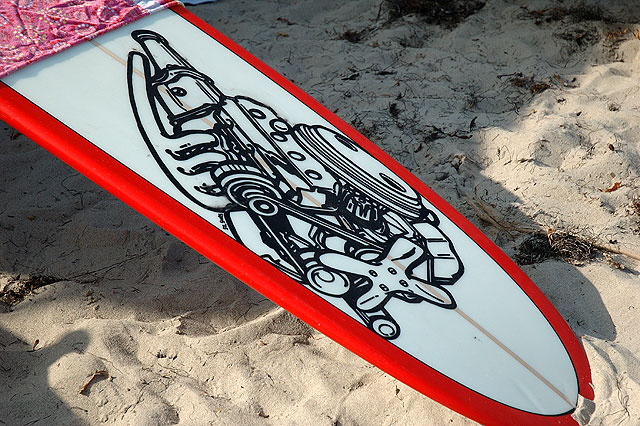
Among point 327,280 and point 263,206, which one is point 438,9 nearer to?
point 263,206

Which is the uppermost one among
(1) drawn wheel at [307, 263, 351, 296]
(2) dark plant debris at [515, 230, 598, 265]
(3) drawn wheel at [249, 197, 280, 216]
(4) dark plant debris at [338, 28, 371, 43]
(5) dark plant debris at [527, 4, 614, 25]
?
(5) dark plant debris at [527, 4, 614, 25]

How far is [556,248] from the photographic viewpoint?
2.24 metres

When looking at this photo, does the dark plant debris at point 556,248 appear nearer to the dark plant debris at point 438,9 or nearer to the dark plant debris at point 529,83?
the dark plant debris at point 529,83

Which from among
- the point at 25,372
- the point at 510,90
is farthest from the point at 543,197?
the point at 25,372

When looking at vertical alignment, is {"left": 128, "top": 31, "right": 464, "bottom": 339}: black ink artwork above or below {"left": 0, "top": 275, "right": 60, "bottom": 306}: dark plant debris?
above

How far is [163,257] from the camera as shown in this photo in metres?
2.36

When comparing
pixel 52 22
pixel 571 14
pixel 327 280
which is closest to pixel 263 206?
pixel 327 280

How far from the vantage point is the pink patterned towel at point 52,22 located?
84.1 inches

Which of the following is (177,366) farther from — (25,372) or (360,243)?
(360,243)

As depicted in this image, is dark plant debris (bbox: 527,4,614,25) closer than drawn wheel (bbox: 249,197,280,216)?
No

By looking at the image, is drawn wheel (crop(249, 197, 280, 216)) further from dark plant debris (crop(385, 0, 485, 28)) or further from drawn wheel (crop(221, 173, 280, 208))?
dark plant debris (crop(385, 0, 485, 28))

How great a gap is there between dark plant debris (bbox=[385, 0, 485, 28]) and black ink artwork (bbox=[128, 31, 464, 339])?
1.64 m

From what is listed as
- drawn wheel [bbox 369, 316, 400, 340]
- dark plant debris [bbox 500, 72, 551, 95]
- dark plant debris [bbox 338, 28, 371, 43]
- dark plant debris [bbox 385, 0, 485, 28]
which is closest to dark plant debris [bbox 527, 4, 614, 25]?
dark plant debris [bbox 385, 0, 485, 28]

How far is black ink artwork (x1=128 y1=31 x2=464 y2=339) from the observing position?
6.24 feet
